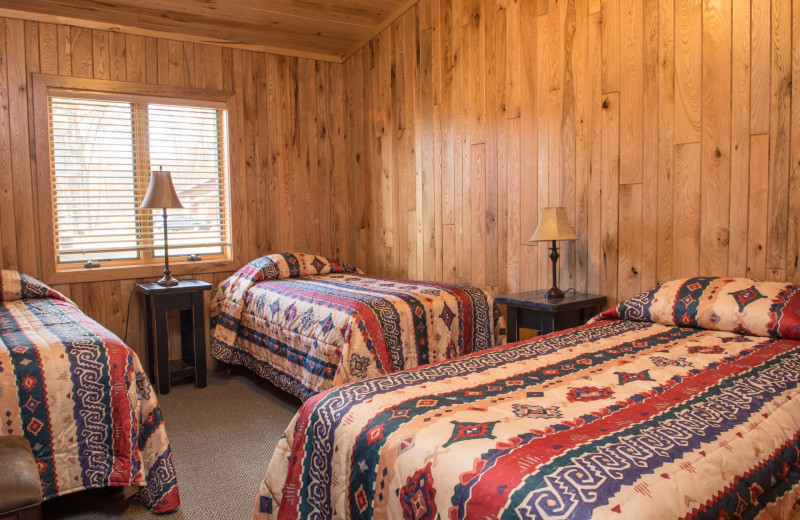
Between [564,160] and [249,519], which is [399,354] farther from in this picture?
[564,160]

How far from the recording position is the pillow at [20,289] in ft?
10.1

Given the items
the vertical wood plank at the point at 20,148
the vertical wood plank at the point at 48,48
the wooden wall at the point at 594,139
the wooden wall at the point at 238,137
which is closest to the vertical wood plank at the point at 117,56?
the wooden wall at the point at 238,137

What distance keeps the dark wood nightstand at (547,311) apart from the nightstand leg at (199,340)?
6.35 ft

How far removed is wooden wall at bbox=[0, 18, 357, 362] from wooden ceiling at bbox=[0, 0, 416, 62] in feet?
0.25

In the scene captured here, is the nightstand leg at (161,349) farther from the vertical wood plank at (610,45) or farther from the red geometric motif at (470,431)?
the vertical wood plank at (610,45)

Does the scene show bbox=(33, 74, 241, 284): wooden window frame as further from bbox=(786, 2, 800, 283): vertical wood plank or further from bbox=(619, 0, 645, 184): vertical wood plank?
bbox=(786, 2, 800, 283): vertical wood plank

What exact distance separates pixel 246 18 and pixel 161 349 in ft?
7.57

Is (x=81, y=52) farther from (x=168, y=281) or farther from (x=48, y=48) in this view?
(x=168, y=281)

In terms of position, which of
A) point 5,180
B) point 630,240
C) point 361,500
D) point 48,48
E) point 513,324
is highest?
point 48,48

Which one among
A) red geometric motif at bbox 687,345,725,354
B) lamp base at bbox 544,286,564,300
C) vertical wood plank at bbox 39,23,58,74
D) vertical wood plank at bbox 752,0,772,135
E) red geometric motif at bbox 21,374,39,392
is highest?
vertical wood plank at bbox 39,23,58,74

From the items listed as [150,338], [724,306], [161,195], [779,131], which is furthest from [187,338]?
[779,131]

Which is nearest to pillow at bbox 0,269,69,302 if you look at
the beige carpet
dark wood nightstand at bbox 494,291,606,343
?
the beige carpet

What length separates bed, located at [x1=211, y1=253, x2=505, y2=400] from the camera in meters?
2.79

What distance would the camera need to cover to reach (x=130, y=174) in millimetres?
3988
